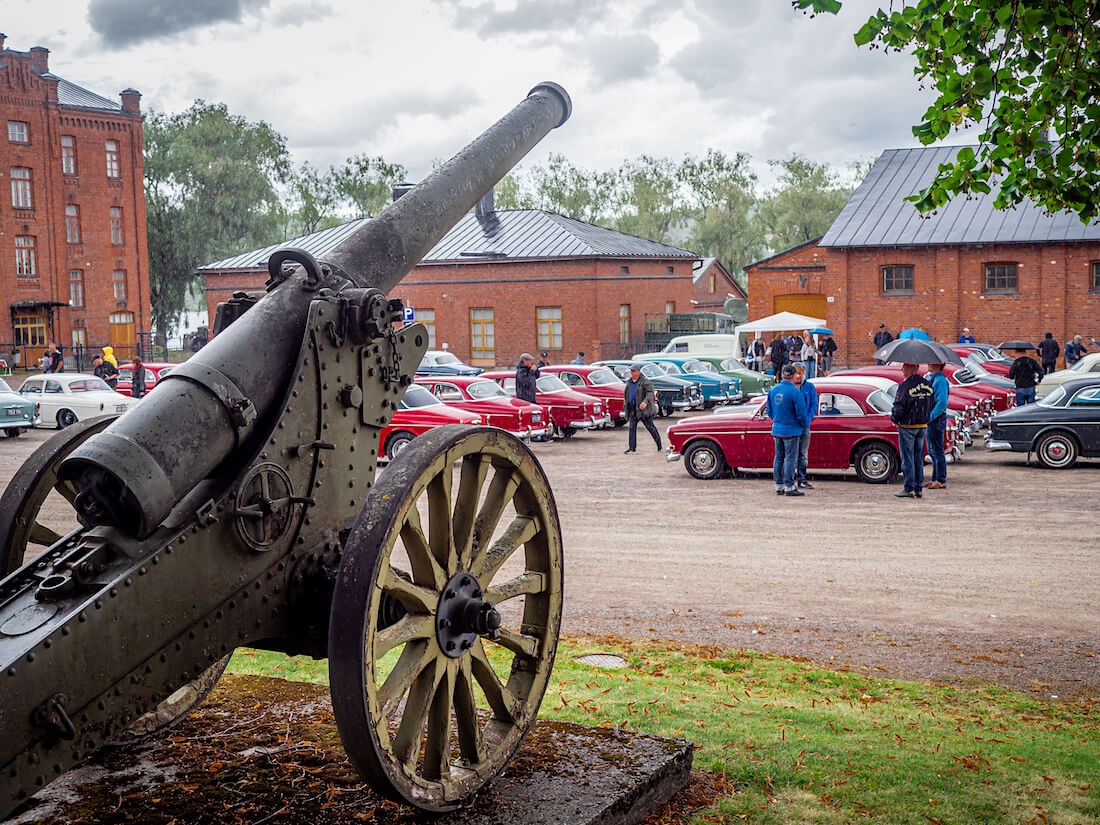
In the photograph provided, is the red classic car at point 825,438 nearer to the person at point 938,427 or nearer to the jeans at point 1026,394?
the person at point 938,427

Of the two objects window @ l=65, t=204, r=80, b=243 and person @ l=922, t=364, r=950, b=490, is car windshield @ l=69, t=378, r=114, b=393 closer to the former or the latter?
person @ l=922, t=364, r=950, b=490

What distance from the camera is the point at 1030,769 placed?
5.39 m

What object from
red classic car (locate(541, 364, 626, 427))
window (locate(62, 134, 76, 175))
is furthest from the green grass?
window (locate(62, 134, 76, 175))

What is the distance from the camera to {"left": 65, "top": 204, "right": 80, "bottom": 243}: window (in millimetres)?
52719

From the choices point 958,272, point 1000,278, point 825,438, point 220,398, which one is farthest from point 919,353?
point 1000,278

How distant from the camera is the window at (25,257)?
165 ft

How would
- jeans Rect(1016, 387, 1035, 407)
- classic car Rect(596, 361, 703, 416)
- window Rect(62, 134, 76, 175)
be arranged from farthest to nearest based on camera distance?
window Rect(62, 134, 76, 175) < classic car Rect(596, 361, 703, 416) < jeans Rect(1016, 387, 1035, 407)

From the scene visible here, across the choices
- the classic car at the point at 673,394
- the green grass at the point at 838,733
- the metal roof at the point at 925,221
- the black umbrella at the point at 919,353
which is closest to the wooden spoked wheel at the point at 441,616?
the green grass at the point at 838,733

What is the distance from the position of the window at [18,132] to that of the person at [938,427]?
150 ft

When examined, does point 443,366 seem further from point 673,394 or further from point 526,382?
point 526,382

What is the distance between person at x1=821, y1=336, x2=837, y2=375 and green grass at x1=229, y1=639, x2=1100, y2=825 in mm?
31003

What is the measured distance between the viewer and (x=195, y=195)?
2424 inches

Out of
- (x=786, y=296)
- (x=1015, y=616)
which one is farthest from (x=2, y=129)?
(x=1015, y=616)

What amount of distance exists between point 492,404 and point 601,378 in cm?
610
